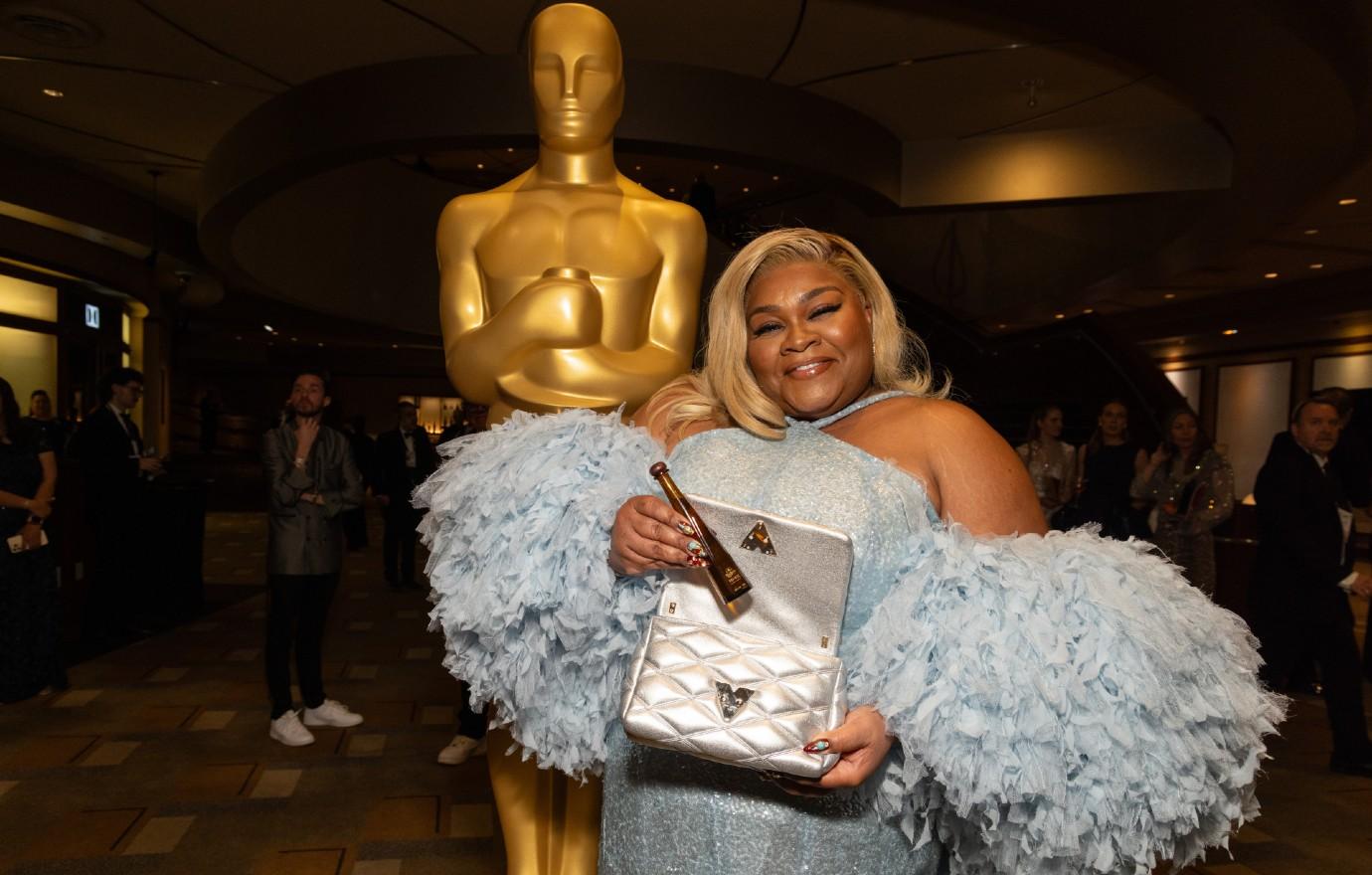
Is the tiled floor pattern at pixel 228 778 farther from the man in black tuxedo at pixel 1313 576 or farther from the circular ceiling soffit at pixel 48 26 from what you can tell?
the circular ceiling soffit at pixel 48 26

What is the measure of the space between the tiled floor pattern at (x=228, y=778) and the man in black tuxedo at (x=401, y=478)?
2.02m

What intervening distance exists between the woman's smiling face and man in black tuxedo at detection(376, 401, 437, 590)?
600cm

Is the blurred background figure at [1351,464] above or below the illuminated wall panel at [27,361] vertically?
below

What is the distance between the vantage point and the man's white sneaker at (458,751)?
138 inches

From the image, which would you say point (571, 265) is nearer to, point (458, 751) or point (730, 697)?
point (730, 697)

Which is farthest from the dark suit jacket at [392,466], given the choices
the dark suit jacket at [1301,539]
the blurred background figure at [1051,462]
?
the dark suit jacket at [1301,539]

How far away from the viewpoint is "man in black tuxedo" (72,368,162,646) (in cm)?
526

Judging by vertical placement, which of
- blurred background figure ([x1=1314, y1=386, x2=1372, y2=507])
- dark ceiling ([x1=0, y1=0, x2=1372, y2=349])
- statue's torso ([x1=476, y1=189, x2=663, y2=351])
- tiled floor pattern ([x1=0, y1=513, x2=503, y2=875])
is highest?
dark ceiling ([x1=0, y1=0, x2=1372, y2=349])

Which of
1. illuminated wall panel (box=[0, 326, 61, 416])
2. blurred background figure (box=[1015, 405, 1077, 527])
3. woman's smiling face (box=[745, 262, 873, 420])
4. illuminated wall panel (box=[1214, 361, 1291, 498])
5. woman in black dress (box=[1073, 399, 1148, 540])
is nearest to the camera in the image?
woman's smiling face (box=[745, 262, 873, 420])

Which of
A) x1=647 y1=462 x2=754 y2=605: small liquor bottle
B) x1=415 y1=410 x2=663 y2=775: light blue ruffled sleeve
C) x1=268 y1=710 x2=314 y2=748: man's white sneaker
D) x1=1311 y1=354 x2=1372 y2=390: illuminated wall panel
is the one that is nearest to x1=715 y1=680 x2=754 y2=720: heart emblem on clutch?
x1=647 y1=462 x2=754 y2=605: small liquor bottle

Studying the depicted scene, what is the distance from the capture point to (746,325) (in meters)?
1.47

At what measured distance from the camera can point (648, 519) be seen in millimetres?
1235

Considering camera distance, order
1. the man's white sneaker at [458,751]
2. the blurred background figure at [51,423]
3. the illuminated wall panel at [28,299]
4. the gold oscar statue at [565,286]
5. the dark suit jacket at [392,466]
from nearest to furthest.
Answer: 1. the gold oscar statue at [565,286]
2. the man's white sneaker at [458,751]
3. the dark suit jacket at [392,466]
4. the blurred background figure at [51,423]
5. the illuminated wall panel at [28,299]

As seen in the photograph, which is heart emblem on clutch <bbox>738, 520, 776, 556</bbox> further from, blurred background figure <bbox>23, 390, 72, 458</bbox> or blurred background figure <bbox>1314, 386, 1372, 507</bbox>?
blurred background figure <bbox>23, 390, 72, 458</bbox>
